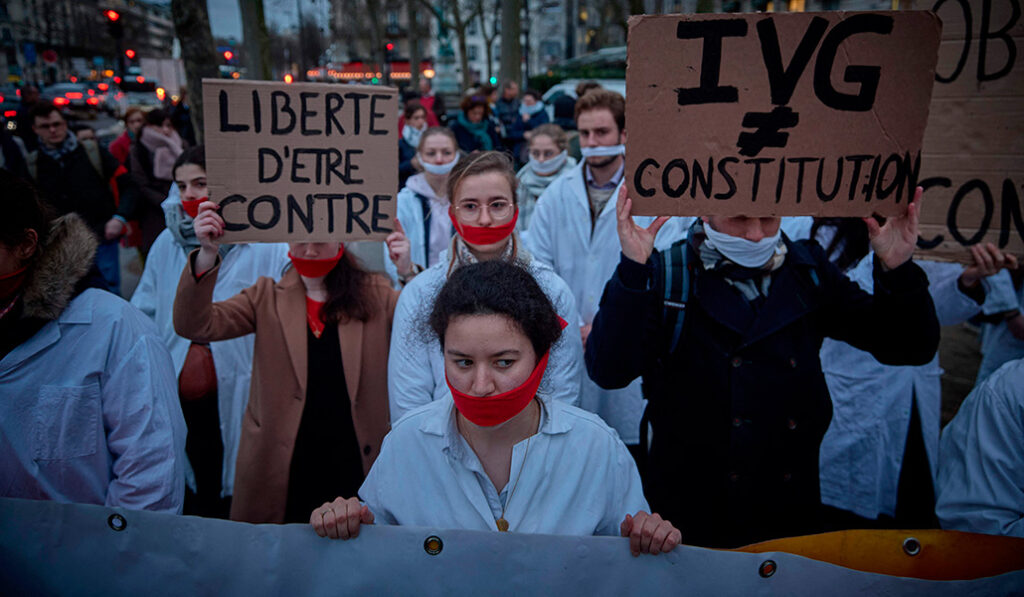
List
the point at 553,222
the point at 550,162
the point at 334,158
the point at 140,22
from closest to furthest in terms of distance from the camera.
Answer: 1. the point at 334,158
2. the point at 553,222
3. the point at 550,162
4. the point at 140,22

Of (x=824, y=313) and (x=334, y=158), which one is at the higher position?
(x=334, y=158)

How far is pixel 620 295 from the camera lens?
6.70ft

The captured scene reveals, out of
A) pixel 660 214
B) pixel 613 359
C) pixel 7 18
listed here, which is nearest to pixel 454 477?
pixel 613 359

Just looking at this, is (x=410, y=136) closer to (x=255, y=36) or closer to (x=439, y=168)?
(x=439, y=168)

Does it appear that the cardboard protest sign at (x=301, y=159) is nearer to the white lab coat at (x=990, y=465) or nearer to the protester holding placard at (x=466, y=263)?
the protester holding placard at (x=466, y=263)

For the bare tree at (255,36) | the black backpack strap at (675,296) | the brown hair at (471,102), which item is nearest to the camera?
the black backpack strap at (675,296)

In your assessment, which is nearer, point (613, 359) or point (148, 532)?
point (148, 532)

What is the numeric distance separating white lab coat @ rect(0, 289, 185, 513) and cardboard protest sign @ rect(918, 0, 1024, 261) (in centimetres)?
270

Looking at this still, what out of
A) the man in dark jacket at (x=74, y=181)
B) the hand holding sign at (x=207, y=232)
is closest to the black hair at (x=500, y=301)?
the hand holding sign at (x=207, y=232)

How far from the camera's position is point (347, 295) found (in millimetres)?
2871

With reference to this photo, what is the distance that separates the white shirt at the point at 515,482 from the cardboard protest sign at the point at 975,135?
56.8 inches

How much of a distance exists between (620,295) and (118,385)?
64.4 inches

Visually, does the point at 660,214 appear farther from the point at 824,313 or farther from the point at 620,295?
the point at 824,313

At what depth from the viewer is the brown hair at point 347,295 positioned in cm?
284
